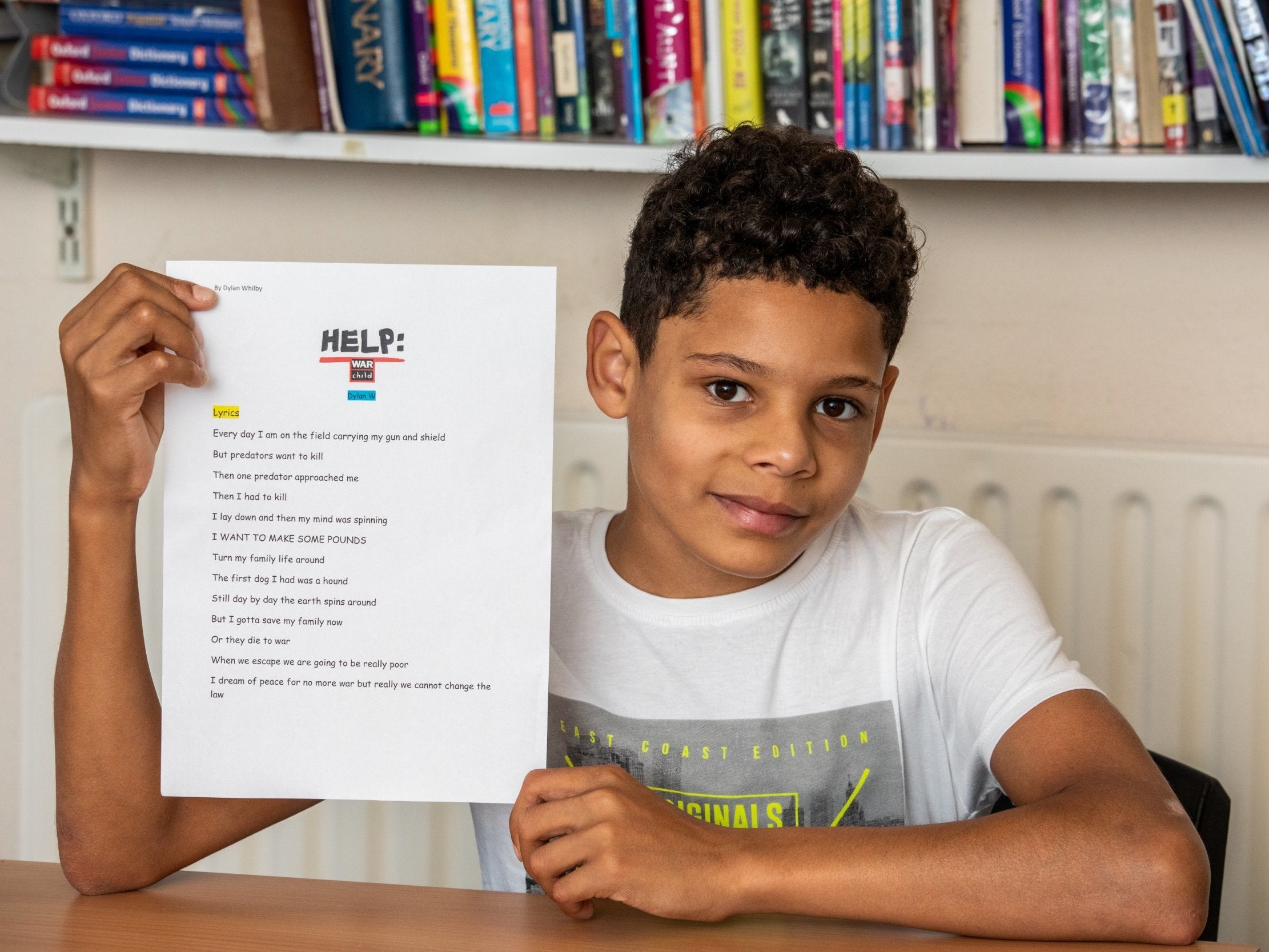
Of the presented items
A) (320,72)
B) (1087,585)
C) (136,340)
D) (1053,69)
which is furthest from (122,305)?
(1087,585)

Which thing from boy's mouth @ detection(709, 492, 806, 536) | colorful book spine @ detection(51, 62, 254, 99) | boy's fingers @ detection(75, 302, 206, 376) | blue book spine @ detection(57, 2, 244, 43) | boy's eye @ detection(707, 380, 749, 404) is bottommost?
boy's mouth @ detection(709, 492, 806, 536)

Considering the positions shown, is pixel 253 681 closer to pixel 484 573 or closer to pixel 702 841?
pixel 484 573

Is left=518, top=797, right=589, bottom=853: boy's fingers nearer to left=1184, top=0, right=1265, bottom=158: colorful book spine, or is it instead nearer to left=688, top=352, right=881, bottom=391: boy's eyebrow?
left=688, top=352, right=881, bottom=391: boy's eyebrow

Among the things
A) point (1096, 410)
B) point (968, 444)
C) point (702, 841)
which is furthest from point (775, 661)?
point (1096, 410)

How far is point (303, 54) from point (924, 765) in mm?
956

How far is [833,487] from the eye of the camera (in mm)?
840

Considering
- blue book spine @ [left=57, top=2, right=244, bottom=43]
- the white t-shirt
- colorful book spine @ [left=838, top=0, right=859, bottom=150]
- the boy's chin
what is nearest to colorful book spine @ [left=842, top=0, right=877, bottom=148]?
colorful book spine @ [left=838, top=0, right=859, bottom=150]

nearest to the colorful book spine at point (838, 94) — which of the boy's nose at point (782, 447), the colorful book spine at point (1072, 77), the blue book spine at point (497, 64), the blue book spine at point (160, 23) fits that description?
the colorful book spine at point (1072, 77)

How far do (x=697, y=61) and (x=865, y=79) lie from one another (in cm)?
18

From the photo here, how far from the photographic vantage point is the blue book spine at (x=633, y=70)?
128 cm

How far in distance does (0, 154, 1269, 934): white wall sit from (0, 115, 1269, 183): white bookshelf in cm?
15

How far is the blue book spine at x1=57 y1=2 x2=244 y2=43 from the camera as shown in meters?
1.32

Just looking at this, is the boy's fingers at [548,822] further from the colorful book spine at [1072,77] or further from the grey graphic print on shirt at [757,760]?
the colorful book spine at [1072,77]

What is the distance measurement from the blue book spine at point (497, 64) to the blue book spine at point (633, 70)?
0.40 feet
